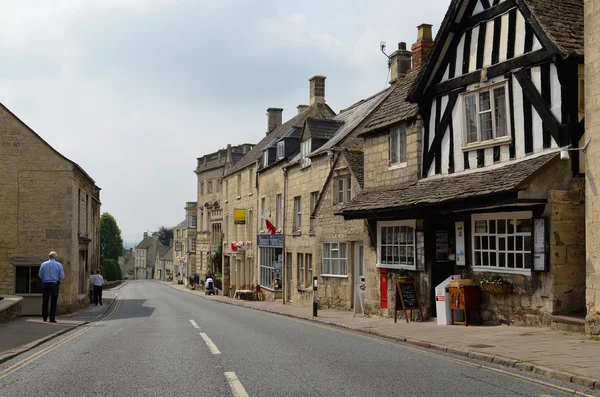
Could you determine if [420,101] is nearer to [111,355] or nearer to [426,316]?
[426,316]

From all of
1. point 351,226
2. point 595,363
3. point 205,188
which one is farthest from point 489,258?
point 205,188

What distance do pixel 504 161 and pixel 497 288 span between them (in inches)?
118

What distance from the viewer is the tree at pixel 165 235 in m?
139

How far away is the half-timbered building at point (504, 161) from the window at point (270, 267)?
51.2 ft

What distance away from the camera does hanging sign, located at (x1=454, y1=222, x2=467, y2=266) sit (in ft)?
51.6

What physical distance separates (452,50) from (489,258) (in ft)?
19.0

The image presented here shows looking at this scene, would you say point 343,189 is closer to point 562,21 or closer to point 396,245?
point 396,245

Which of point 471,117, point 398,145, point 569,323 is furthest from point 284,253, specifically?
point 569,323

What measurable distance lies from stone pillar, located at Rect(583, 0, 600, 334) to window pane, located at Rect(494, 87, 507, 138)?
2.59 metres

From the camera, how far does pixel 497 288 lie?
563 inches

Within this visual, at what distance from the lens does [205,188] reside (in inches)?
2773

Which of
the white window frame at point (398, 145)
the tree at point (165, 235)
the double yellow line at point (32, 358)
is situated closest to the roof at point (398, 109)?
the white window frame at point (398, 145)

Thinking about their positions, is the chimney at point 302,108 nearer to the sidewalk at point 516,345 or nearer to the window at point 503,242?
the sidewalk at point 516,345

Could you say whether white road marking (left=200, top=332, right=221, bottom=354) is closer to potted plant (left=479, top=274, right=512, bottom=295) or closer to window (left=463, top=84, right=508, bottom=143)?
potted plant (left=479, top=274, right=512, bottom=295)
